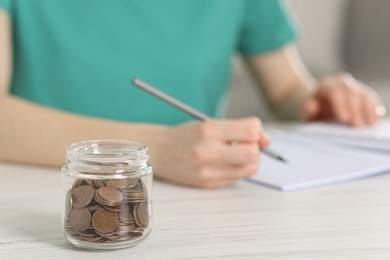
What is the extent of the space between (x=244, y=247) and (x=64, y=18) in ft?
2.64

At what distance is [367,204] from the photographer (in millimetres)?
849

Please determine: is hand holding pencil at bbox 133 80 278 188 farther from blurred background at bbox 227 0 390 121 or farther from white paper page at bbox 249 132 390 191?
blurred background at bbox 227 0 390 121

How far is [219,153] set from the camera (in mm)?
897

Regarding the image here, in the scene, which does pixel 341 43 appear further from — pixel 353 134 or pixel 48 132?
pixel 48 132

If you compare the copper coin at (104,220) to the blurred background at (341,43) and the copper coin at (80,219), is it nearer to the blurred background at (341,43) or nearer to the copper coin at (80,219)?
the copper coin at (80,219)

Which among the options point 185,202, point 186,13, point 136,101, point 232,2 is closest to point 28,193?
point 185,202

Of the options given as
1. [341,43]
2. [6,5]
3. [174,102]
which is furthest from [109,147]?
[341,43]

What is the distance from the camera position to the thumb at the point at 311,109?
148cm

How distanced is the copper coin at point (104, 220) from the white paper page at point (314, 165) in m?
0.32

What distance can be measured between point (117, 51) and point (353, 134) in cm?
48

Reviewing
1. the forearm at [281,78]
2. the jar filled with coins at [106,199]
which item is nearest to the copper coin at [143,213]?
the jar filled with coins at [106,199]

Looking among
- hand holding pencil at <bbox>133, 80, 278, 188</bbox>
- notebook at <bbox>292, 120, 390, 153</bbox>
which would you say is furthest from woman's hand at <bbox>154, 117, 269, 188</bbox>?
notebook at <bbox>292, 120, 390, 153</bbox>

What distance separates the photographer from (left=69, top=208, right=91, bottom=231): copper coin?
0.64 meters

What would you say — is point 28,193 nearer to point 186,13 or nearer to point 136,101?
point 136,101
